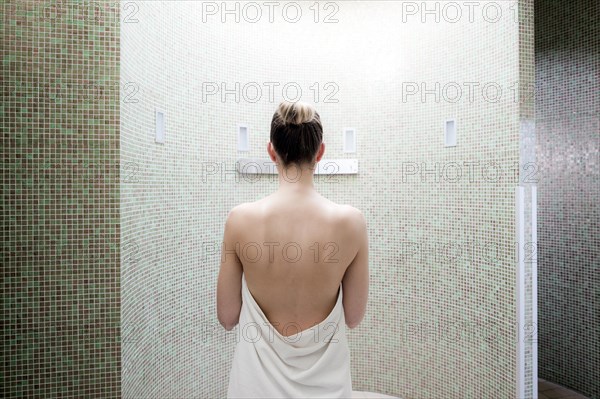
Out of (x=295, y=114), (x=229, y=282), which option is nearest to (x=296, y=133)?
(x=295, y=114)

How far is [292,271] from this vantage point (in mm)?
1249

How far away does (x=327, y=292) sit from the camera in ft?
4.27

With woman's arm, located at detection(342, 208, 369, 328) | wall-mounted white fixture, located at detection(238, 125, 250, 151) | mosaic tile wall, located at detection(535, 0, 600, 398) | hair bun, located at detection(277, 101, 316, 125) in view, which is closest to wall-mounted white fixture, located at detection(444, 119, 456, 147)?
mosaic tile wall, located at detection(535, 0, 600, 398)

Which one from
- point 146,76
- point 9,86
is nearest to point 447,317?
point 146,76

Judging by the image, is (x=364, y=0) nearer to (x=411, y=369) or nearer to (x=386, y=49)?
(x=386, y=49)

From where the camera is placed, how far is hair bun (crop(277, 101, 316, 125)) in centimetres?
121

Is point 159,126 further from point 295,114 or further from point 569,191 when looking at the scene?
point 569,191

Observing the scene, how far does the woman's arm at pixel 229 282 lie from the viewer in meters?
1.29

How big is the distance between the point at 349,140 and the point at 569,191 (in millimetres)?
1595

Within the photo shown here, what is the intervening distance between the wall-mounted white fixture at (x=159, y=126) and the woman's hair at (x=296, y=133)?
3.74 ft

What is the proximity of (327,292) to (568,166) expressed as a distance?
251cm

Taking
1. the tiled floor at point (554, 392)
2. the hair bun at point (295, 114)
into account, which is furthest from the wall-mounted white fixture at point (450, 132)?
the tiled floor at point (554, 392)

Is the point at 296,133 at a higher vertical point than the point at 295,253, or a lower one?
higher

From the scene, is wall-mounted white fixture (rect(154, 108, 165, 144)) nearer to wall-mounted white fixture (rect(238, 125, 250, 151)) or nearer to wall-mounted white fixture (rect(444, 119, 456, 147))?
wall-mounted white fixture (rect(238, 125, 250, 151))
